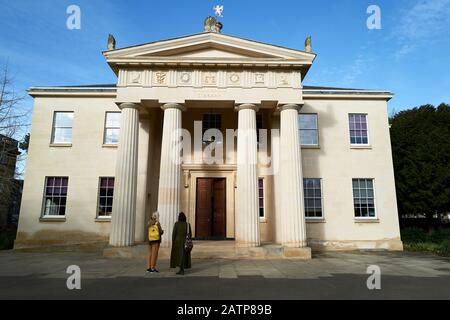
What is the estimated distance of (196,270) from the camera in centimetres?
1060

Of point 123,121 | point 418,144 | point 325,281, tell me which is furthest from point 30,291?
point 418,144

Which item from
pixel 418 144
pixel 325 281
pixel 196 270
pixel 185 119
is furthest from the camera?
pixel 418 144

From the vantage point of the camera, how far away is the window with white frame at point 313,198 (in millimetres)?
17906

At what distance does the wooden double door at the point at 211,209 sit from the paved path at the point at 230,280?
15.0 ft

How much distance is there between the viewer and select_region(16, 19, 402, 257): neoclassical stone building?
14977mm

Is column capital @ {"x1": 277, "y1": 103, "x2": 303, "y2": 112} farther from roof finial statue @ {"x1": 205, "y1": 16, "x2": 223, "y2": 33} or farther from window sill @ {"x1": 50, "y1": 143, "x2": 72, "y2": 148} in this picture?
window sill @ {"x1": 50, "y1": 143, "x2": 72, "y2": 148}

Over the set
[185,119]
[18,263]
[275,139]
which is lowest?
[18,263]

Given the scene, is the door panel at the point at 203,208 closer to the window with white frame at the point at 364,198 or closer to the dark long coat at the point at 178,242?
the dark long coat at the point at 178,242

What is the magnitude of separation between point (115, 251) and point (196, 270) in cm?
484

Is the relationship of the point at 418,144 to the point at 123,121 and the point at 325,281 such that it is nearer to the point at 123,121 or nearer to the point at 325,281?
the point at 325,281

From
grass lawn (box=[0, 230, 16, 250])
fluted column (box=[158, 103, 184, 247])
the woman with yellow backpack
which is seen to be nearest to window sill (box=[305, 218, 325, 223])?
fluted column (box=[158, 103, 184, 247])

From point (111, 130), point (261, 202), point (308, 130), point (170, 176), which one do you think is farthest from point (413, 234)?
point (111, 130)

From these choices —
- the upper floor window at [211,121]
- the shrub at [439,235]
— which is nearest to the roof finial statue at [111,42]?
the upper floor window at [211,121]

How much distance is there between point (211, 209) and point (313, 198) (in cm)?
599
